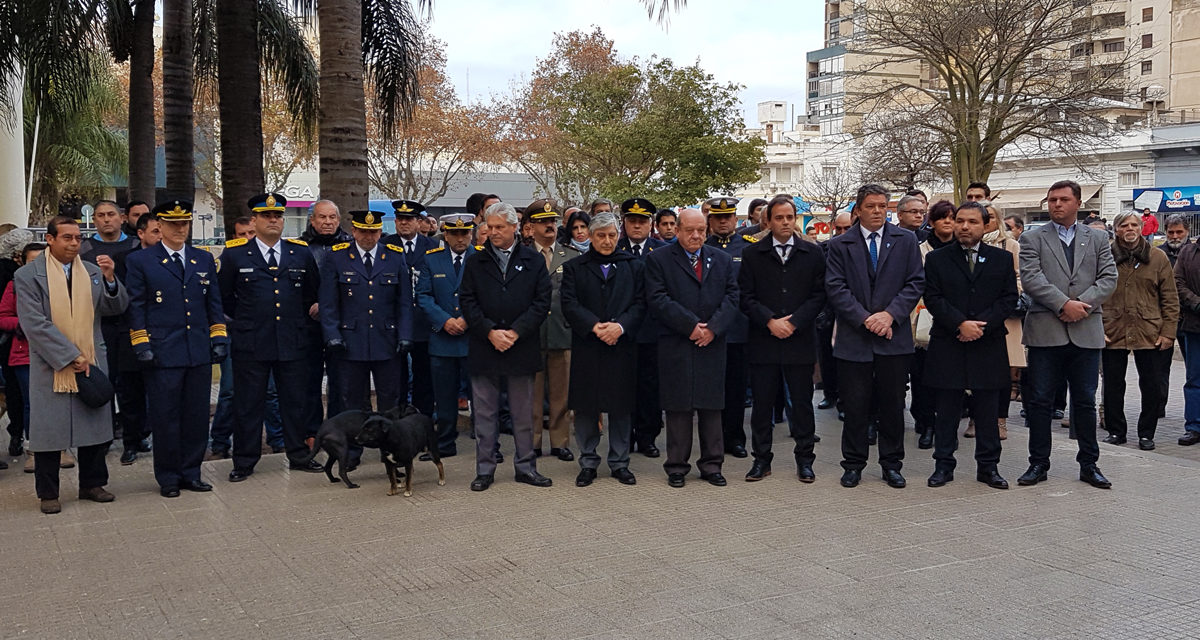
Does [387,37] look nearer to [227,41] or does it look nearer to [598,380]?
[227,41]

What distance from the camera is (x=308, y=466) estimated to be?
8438 mm

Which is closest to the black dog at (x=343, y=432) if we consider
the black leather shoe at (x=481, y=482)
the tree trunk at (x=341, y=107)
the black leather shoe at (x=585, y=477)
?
the black leather shoe at (x=481, y=482)

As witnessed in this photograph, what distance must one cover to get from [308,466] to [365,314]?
1315 mm

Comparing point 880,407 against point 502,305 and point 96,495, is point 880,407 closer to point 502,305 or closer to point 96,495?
point 502,305

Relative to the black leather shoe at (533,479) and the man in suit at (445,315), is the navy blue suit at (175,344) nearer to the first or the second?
the man in suit at (445,315)

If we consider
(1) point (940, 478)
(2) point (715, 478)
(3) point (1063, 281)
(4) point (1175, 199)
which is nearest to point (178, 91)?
(2) point (715, 478)

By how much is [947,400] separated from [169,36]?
10323 millimetres

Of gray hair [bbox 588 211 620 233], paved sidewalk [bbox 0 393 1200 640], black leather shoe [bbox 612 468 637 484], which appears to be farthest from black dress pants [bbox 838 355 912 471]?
gray hair [bbox 588 211 620 233]

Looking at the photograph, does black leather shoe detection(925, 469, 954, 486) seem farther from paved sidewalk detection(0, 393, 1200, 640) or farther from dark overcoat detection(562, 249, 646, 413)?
dark overcoat detection(562, 249, 646, 413)

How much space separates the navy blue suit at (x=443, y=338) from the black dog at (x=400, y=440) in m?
1.02

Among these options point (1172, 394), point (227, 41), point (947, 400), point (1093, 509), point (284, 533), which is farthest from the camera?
point (1172, 394)

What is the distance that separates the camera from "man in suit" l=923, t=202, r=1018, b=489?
305 inches

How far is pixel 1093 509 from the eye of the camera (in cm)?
713

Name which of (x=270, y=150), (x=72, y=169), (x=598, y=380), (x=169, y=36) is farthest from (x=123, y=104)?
(x=598, y=380)
